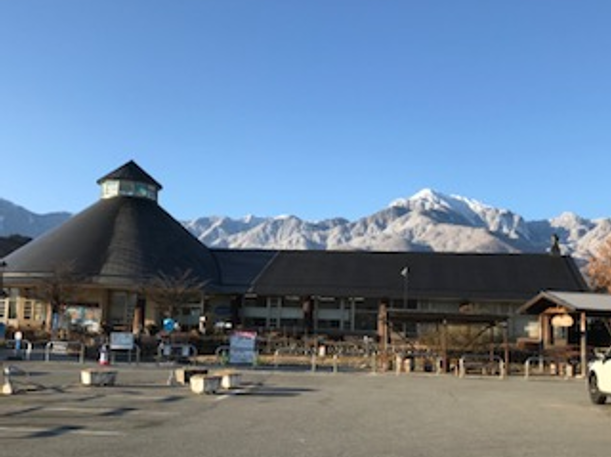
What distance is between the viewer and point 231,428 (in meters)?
11.8

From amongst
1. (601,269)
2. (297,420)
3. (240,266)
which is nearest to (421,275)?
(240,266)

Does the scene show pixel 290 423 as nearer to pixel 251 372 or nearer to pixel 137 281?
pixel 251 372

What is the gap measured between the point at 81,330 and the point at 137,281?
16.7ft

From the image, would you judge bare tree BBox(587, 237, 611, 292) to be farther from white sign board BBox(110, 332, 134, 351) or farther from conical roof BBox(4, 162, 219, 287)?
white sign board BBox(110, 332, 134, 351)

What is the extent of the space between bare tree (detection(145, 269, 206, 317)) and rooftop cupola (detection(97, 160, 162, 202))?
12.3 m

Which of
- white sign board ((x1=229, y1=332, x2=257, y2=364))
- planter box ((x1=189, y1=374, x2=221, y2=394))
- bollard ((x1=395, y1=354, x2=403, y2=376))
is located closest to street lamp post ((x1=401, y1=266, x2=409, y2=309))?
bollard ((x1=395, y1=354, x2=403, y2=376))

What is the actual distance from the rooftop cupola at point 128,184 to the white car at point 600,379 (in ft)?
157

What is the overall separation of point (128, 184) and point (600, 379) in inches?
1916

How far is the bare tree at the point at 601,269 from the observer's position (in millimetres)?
70525

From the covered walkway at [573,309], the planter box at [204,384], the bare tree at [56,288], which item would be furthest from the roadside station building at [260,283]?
the planter box at [204,384]

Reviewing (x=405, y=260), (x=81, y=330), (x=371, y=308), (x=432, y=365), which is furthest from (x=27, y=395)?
(x=405, y=260)

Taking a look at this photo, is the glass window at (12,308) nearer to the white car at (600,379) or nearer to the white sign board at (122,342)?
the white sign board at (122,342)

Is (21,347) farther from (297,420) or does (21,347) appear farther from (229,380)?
(297,420)

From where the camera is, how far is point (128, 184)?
5953 cm
